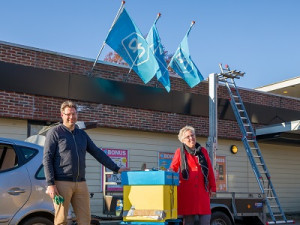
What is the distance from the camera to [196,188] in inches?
245

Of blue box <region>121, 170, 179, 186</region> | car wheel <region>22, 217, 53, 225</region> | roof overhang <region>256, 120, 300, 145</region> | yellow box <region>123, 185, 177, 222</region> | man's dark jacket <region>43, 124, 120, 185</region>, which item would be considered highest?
roof overhang <region>256, 120, 300, 145</region>

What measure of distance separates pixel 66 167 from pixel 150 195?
47.0 inches

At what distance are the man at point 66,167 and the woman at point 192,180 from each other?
1.58 metres

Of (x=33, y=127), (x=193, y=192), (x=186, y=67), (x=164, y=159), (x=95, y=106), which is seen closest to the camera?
(x=193, y=192)

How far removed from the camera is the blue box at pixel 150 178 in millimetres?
5602

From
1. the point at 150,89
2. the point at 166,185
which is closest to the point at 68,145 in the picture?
the point at 166,185

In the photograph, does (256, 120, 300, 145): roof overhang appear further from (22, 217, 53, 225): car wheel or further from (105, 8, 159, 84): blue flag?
(22, 217, 53, 225): car wheel

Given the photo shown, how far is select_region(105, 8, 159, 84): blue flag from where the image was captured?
1177 cm

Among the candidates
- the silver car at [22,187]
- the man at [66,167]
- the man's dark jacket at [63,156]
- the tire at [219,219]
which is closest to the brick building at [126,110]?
the tire at [219,219]

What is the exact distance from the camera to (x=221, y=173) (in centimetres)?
1473

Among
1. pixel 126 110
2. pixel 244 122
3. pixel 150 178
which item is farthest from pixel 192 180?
pixel 244 122

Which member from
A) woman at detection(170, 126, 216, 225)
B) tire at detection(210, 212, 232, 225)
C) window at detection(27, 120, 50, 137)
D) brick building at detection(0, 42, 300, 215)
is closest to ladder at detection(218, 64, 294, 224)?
brick building at detection(0, 42, 300, 215)

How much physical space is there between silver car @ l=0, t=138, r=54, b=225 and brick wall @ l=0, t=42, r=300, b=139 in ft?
14.3

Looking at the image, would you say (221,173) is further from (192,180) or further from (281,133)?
(192,180)
